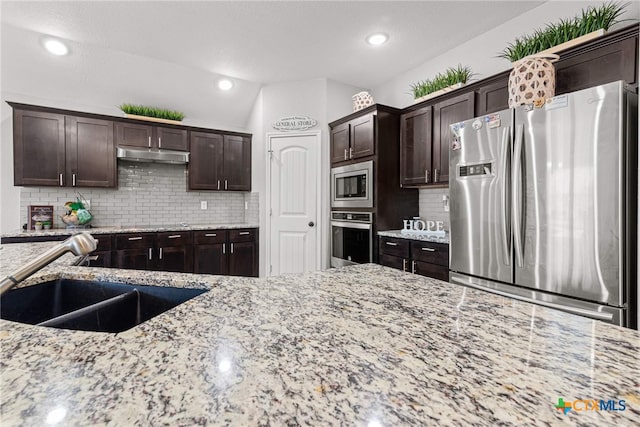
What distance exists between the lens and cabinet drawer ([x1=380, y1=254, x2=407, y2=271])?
2.82 meters

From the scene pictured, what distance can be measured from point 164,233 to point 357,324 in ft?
11.7

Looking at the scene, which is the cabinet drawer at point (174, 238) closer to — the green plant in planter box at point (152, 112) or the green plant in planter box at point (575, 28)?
the green plant in planter box at point (152, 112)

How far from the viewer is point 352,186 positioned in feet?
11.4

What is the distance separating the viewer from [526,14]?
2.55m

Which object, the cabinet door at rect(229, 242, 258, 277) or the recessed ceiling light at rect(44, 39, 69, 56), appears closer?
the recessed ceiling light at rect(44, 39, 69, 56)

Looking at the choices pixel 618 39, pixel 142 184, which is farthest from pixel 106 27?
pixel 618 39

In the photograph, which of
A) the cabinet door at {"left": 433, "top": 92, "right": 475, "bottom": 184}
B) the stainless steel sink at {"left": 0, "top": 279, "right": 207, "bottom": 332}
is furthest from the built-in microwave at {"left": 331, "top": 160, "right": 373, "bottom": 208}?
the stainless steel sink at {"left": 0, "top": 279, "right": 207, "bottom": 332}

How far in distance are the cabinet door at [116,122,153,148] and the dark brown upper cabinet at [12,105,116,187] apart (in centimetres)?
9

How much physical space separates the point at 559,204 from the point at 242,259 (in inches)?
141

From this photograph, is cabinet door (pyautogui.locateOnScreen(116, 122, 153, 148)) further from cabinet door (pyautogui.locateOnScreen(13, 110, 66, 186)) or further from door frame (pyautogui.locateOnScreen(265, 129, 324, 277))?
door frame (pyautogui.locateOnScreen(265, 129, 324, 277))

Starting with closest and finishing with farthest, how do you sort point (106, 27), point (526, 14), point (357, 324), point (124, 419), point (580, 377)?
point (124, 419) < point (580, 377) < point (357, 324) < point (526, 14) < point (106, 27)

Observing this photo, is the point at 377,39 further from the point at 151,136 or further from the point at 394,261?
the point at 151,136

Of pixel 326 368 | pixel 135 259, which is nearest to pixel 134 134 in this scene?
pixel 135 259

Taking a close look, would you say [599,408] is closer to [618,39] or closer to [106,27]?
[618,39]
